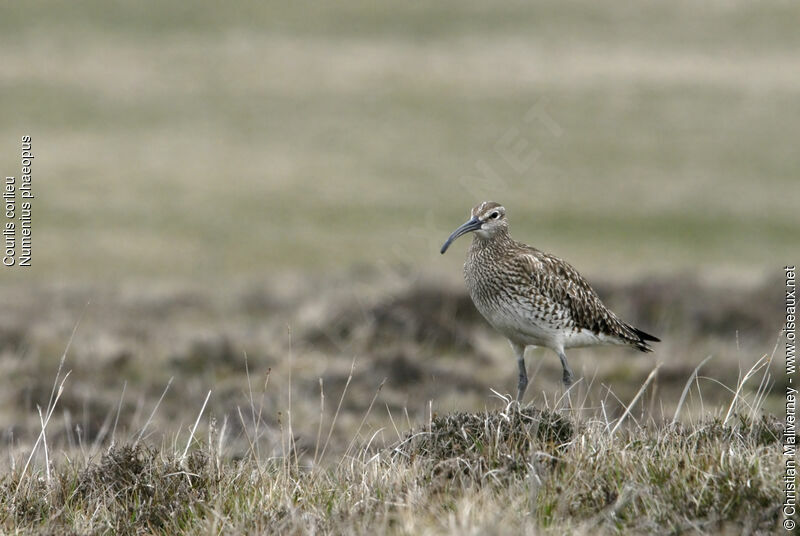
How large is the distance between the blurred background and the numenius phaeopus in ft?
8.55

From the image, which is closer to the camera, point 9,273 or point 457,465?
point 457,465

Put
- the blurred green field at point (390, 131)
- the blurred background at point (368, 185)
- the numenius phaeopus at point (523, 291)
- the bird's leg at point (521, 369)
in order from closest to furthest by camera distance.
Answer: the bird's leg at point (521, 369) → the numenius phaeopus at point (523, 291) → the blurred background at point (368, 185) → the blurred green field at point (390, 131)

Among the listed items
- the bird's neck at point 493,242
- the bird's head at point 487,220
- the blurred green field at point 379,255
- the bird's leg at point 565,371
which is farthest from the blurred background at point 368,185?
the bird's head at point 487,220

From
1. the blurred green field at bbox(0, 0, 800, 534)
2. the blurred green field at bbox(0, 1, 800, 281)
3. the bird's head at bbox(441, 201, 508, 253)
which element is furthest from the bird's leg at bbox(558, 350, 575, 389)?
the blurred green field at bbox(0, 1, 800, 281)

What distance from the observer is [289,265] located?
2908 centimetres

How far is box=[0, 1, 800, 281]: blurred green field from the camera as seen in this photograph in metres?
30.9

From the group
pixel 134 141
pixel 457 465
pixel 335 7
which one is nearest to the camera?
pixel 457 465

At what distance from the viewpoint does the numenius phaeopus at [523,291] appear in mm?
7531

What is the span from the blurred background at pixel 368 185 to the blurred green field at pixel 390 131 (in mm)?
130

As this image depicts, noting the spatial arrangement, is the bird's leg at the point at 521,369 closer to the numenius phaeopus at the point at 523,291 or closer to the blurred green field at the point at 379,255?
the numenius phaeopus at the point at 523,291

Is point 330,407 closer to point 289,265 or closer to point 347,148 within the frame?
point 289,265

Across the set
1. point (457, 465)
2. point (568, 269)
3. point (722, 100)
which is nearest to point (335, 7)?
point (722, 100)

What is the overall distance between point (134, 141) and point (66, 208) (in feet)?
20.9

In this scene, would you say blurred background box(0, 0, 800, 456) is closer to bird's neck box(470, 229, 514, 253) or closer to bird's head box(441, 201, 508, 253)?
bird's neck box(470, 229, 514, 253)
